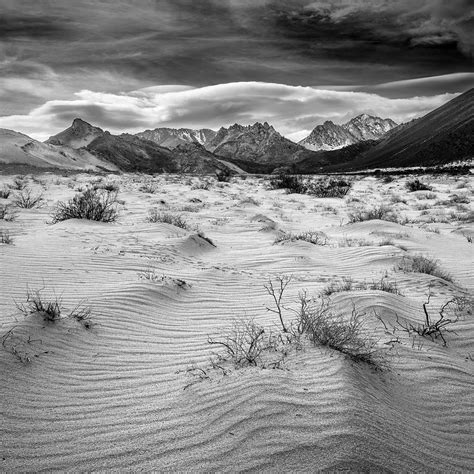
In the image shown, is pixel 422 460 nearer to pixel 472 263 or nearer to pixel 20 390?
pixel 20 390

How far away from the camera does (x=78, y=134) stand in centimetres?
17675

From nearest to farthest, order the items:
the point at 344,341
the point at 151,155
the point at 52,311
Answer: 1. the point at 344,341
2. the point at 52,311
3. the point at 151,155

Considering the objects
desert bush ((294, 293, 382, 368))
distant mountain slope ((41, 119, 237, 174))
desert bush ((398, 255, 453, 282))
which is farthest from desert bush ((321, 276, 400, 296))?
distant mountain slope ((41, 119, 237, 174))

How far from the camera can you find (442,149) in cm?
10369

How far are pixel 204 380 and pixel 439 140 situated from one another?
415 ft

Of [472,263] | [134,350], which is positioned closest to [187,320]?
[134,350]

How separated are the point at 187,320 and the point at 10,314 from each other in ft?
5.68

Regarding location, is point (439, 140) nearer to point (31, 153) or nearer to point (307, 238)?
point (31, 153)

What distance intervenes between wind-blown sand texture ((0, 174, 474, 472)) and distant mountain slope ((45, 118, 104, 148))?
582ft

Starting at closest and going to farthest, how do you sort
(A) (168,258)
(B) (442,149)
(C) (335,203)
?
(A) (168,258)
(C) (335,203)
(B) (442,149)

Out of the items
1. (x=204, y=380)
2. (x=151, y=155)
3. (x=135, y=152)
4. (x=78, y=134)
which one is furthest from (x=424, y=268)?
(x=78, y=134)

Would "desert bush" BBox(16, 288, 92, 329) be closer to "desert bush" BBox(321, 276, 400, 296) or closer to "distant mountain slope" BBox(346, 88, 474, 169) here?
"desert bush" BBox(321, 276, 400, 296)

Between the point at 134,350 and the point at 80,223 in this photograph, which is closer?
the point at 134,350

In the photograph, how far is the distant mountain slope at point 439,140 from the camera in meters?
97.8
